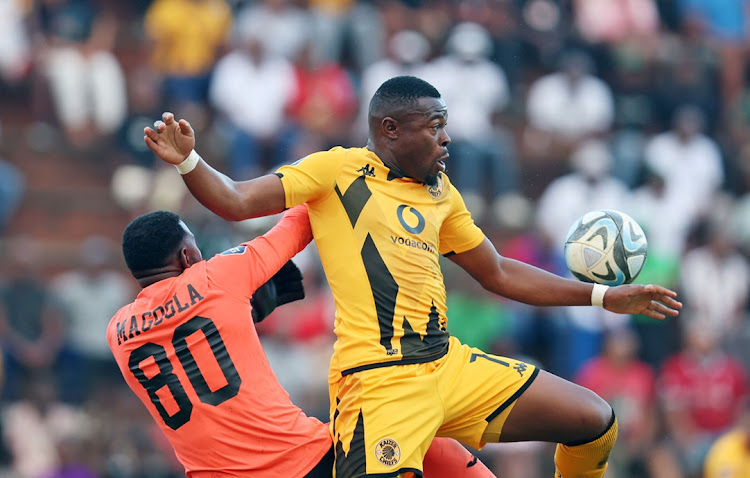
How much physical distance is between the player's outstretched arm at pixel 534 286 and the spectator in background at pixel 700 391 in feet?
22.7

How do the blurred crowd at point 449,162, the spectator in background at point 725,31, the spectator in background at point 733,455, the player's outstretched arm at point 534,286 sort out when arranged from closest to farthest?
the player's outstretched arm at point 534,286
the spectator in background at point 733,455
the blurred crowd at point 449,162
the spectator in background at point 725,31

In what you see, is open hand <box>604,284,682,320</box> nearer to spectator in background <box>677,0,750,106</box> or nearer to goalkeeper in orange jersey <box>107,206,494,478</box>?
goalkeeper in orange jersey <box>107,206,494,478</box>

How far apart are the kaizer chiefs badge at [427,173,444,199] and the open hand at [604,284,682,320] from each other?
1.16 meters

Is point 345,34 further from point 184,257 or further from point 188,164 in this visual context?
point 188,164

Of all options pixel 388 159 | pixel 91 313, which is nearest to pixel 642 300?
pixel 388 159

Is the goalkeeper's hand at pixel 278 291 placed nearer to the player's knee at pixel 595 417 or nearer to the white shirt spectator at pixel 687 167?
the player's knee at pixel 595 417

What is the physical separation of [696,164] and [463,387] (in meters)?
10.3

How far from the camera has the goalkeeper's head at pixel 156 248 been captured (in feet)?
20.6

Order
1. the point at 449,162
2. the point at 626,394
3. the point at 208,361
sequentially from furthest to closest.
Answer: the point at 449,162, the point at 626,394, the point at 208,361

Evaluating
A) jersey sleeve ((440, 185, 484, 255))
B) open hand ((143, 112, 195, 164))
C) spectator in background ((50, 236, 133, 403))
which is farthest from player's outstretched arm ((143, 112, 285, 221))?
spectator in background ((50, 236, 133, 403))

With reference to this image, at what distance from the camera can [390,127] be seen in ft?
21.0

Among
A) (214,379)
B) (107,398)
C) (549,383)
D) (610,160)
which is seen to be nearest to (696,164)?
(610,160)

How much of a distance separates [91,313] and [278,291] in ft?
23.9

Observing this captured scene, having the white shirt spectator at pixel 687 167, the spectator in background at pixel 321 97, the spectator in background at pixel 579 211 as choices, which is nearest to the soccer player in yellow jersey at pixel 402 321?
the spectator in background at pixel 579 211
